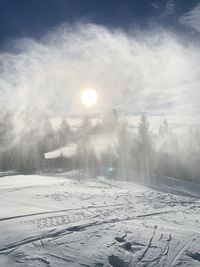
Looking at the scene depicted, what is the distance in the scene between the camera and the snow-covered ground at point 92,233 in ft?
37.7

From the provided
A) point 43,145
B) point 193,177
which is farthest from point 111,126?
point 193,177

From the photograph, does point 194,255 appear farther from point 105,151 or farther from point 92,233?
point 105,151

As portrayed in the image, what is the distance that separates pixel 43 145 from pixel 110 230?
54423 millimetres

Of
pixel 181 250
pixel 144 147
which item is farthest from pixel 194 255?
pixel 144 147

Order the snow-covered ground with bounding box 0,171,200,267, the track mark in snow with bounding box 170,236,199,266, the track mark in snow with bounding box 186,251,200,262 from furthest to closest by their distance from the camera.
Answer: the track mark in snow with bounding box 186,251,200,262
the track mark in snow with bounding box 170,236,199,266
the snow-covered ground with bounding box 0,171,200,267

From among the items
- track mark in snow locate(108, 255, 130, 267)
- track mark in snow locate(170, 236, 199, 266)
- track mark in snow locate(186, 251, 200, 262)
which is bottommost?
track mark in snow locate(186, 251, 200, 262)

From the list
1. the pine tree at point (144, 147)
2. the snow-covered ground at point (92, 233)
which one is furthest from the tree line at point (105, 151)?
the snow-covered ground at point (92, 233)

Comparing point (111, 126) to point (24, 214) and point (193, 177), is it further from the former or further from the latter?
point (24, 214)

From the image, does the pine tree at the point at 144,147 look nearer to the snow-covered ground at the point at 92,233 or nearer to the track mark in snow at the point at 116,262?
the snow-covered ground at the point at 92,233

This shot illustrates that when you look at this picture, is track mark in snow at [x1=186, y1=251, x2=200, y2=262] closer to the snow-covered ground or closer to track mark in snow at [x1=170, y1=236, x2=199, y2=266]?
the snow-covered ground

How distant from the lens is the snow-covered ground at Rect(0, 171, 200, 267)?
11.5m

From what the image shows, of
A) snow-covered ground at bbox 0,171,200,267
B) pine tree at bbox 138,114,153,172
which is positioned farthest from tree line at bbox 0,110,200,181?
snow-covered ground at bbox 0,171,200,267

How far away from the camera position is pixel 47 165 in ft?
214

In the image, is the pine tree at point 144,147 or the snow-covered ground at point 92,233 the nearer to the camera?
the snow-covered ground at point 92,233
